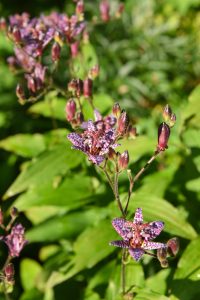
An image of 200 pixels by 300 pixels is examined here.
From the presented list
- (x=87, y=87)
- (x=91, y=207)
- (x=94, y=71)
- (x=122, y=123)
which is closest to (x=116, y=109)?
(x=122, y=123)

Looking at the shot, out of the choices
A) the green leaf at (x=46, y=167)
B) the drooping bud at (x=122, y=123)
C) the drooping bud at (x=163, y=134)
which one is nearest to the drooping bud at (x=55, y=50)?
the green leaf at (x=46, y=167)

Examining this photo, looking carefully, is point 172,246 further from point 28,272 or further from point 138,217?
point 28,272

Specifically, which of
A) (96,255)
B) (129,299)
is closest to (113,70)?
(96,255)

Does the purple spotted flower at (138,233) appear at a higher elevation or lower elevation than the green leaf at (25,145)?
lower

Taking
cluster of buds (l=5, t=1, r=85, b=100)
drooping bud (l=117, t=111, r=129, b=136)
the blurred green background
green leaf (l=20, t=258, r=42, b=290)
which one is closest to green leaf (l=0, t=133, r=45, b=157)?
the blurred green background

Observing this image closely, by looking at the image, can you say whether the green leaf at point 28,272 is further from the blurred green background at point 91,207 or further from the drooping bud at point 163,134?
the drooping bud at point 163,134

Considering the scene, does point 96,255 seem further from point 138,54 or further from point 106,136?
point 138,54
